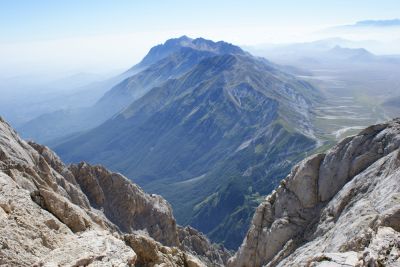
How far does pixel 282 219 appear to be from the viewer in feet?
163

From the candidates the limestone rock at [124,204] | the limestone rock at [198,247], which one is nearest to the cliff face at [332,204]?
the limestone rock at [124,204]

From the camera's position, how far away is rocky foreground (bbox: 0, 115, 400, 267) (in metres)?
25.0

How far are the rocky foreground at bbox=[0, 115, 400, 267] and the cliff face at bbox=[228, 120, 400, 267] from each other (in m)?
0.12

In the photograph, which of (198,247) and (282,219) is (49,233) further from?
(198,247)

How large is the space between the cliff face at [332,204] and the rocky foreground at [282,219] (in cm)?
12

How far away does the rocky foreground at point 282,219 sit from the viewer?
82.0ft

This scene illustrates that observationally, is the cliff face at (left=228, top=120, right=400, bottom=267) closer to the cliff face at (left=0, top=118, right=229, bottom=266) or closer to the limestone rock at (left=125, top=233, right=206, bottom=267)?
the limestone rock at (left=125, top=233, right=206, bottom=267)

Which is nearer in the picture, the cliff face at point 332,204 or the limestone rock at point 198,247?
the cliff face at point 332,204

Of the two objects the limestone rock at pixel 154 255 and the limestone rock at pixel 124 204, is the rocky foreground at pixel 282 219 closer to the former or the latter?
the limestone rock at pixel 154 255

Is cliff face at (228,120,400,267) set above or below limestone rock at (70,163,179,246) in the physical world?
above

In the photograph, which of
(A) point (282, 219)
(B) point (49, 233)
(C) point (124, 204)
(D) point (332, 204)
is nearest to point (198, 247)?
(C) point (124, 204)

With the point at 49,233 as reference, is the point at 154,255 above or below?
below

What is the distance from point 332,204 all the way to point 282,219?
7149 mm

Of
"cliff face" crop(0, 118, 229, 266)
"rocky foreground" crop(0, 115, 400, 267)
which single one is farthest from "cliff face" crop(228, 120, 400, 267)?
"cliff face" crop(0, 118, 229, 266)
